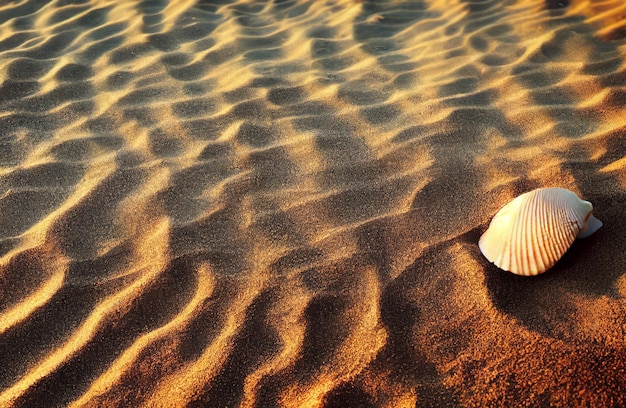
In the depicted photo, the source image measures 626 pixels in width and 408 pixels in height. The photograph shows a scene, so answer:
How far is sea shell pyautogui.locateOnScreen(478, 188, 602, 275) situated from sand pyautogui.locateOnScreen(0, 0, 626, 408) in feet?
0.18

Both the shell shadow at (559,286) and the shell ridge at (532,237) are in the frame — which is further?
the shell ridge at (532,237)

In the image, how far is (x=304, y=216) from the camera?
6.91ft

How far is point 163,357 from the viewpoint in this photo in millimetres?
1624

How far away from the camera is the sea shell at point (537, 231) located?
5.81ft

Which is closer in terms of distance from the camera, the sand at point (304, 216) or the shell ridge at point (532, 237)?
the sand at point (304, 216)

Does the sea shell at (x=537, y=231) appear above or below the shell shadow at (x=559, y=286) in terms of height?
above

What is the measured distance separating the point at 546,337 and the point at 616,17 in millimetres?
2974

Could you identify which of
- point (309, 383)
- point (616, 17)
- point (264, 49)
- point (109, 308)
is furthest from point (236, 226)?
point (616, 17)

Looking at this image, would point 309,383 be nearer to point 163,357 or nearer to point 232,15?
point 163,357

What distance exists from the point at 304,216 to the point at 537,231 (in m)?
0.84

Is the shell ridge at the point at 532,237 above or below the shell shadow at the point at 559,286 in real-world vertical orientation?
above

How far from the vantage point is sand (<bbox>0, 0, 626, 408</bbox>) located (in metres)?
1.55

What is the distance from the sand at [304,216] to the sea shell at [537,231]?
0.05 meters

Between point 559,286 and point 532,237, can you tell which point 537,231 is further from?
point 559,286
